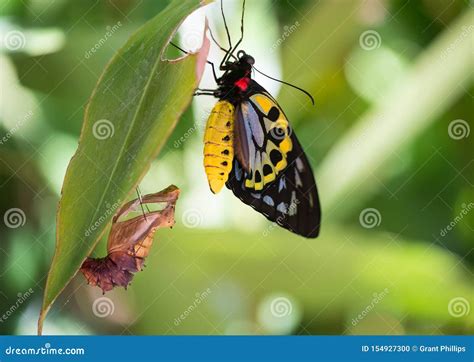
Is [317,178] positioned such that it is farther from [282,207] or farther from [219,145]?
[219,145]

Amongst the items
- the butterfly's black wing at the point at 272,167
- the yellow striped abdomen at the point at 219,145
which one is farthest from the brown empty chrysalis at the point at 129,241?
the butterfly's black wing at the point at 272,167

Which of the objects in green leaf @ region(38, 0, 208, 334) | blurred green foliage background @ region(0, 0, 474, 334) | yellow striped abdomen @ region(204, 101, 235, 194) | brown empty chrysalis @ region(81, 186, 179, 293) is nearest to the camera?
green leaf @ region(38, 0, 208, 334)

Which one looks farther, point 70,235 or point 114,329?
point 114,329

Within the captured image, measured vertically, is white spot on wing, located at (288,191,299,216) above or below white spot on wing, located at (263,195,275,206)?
above

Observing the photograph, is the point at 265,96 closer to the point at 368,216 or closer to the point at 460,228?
the point at 368,216

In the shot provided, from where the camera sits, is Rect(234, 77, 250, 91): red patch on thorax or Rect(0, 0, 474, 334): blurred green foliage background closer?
Rect(234, 77, 250, 91): red patch on thorax

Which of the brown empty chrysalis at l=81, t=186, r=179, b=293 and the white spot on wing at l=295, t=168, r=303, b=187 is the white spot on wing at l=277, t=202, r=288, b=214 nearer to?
the white spot on wing at l=295, t=168, r=303, b=187

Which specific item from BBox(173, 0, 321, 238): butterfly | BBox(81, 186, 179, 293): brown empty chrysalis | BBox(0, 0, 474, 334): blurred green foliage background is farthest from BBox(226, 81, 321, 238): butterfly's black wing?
BBox(81, 186, 179, 293): brown empty chrysalis

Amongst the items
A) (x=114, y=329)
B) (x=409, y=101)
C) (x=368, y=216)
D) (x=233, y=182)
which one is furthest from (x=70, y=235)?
(x=409, y=101)
